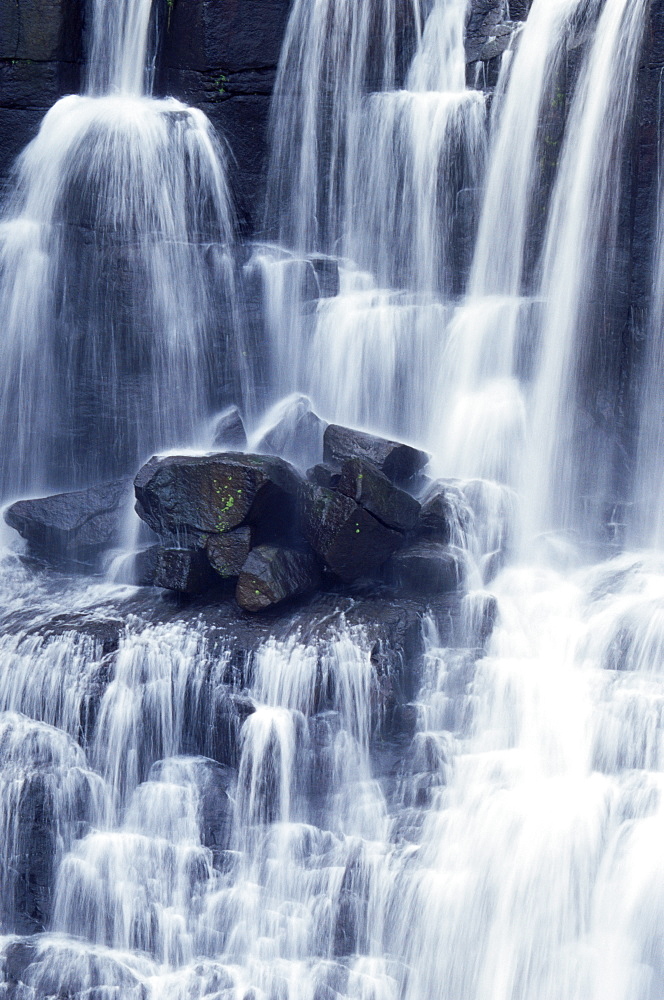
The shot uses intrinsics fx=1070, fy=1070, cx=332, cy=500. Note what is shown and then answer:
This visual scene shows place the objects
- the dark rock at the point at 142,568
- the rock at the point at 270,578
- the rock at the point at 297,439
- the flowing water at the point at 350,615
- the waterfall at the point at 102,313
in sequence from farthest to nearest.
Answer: the waterfall at the point at 102,313 < the rock at the point at 297,439 < the dark rock at the point at 142,568 < the rock at the point at 270,578 < the flowing water at the point at 350,615

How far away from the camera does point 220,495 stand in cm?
990

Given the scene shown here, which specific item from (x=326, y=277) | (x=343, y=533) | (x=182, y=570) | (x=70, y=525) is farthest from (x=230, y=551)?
(x=326, y=277)

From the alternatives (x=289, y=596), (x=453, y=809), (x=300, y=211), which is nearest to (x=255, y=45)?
(x=300, y=211)

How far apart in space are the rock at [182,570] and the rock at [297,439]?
7.52 ft

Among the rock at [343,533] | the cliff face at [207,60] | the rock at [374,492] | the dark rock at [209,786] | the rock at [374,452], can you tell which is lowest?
the dark rock at [209,786]

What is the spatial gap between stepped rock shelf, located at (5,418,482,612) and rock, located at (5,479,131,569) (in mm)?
1026

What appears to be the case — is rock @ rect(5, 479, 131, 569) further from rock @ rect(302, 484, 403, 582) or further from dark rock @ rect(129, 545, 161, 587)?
rock @ rect(302, 484, 403, 582)

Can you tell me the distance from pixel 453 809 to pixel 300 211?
343 inches

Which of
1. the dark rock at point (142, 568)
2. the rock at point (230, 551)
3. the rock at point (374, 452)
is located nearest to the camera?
the rock at point (230, 551)

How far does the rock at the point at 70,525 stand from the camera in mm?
11242

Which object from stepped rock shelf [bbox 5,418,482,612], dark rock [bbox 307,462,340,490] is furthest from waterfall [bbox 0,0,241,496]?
dark rock [bbox 307,462,340,490]

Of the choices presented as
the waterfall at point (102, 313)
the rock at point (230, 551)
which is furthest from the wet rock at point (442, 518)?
the waterfall at point (102, 313)

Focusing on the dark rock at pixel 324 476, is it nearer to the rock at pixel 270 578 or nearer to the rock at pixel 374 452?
the rock at pixel 374 452

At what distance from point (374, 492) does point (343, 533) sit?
0.49m
